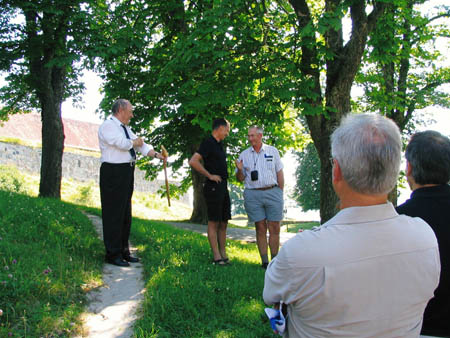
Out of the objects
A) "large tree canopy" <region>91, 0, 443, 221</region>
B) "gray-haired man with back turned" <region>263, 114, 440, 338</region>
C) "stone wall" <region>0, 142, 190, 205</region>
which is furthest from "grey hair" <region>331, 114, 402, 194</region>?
"stone wall" <region>0, 142, 190, 205</region>

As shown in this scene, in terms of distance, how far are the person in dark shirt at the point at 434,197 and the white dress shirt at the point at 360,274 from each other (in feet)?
2.28

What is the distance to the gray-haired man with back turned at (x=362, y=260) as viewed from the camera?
151cm

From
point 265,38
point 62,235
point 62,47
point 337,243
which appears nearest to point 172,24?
point 62,47

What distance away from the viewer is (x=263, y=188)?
5793mm

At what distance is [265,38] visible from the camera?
28.2ft

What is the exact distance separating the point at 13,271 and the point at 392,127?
358 cm

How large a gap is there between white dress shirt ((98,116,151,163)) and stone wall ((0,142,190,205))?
23.9 meters

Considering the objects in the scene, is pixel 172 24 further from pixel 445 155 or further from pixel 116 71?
pixel 445 155

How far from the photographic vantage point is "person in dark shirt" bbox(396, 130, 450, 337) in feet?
7.22

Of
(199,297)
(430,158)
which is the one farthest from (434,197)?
(199,297)

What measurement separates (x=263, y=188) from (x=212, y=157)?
2.94 feet

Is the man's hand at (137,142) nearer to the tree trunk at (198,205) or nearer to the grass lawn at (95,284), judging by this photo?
the grass lawn at (95,284)

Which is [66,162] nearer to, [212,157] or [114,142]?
[114,142]

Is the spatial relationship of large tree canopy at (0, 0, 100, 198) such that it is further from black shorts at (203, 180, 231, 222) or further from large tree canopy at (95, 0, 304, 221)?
black shorts at (203, 180, 231, 222)
